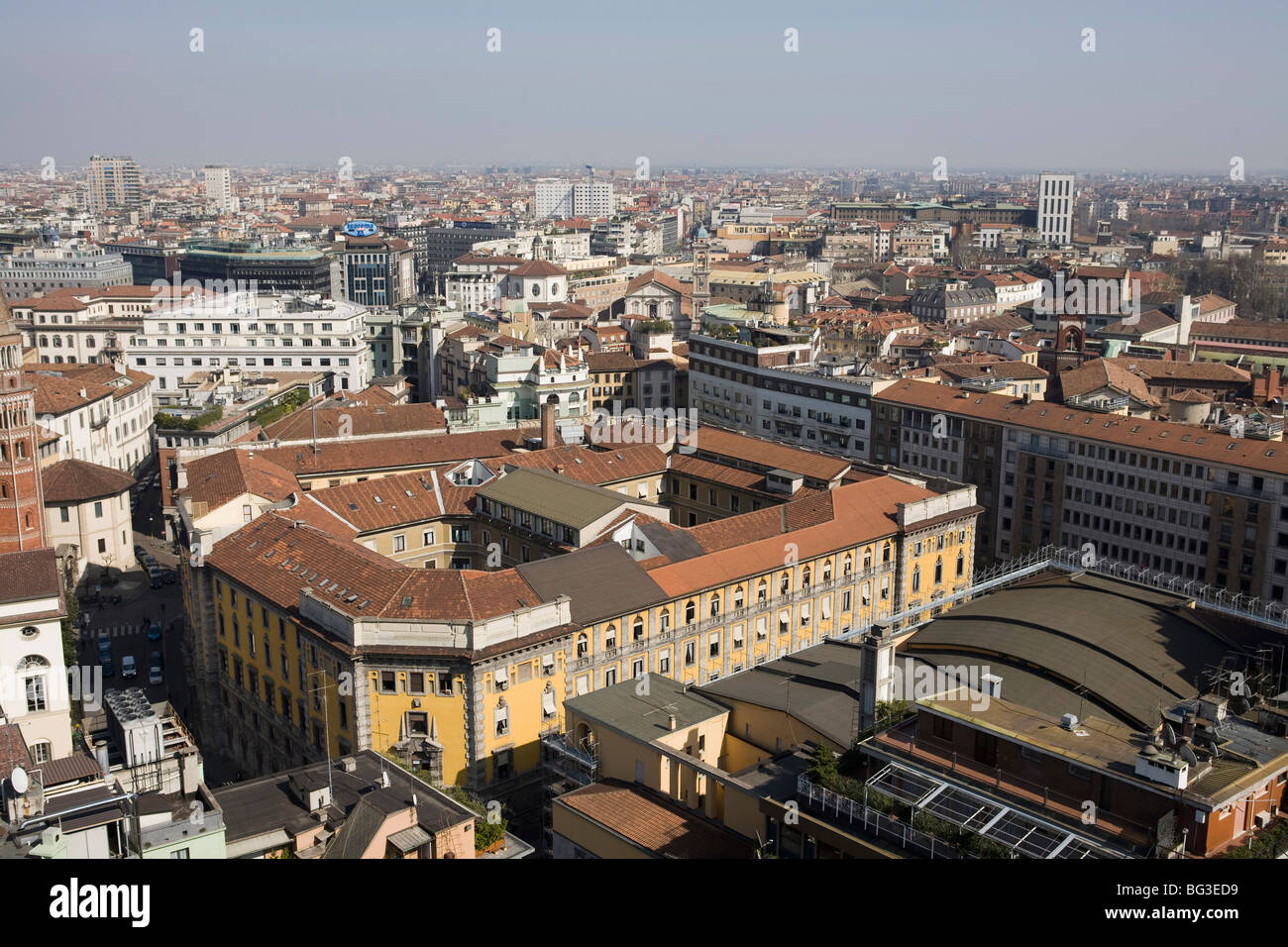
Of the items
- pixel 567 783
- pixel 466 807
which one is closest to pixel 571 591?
pixel 567 783

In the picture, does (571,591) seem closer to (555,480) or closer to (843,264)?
(555,480)

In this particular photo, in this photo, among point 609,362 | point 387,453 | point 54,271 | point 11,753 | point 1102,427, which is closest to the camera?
point 11,753

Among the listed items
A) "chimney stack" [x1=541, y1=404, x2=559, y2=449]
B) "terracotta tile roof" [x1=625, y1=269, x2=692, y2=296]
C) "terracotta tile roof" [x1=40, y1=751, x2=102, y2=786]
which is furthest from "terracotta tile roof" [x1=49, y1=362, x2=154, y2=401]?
"terracotta tile roof" [x1=625, y1=269, x2=692, y2=296]

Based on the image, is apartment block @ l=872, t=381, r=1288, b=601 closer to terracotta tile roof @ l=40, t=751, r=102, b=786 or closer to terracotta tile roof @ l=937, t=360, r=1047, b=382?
terracotta tile roof @ l=937, t=360, r=1047, b=382

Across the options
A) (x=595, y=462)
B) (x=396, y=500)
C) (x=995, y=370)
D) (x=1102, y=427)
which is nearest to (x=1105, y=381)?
(x=995, y=370)

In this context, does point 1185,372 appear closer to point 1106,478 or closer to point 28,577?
point 1106,478

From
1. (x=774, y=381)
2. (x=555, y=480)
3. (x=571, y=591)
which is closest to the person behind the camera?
(x=571, y=591)

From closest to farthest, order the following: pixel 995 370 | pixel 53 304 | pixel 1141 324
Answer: pixel 995 370
pixel 1141 324
pixel 53 304
